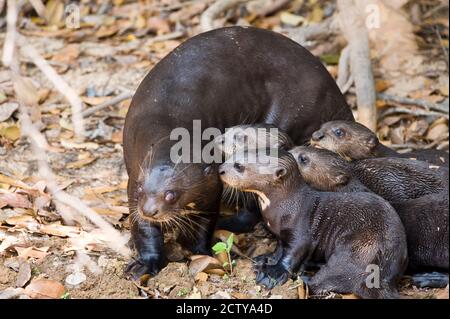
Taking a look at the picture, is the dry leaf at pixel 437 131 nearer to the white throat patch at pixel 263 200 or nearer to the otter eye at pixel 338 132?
the otter eye at pixel 338 132

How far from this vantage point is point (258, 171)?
5.17 meters

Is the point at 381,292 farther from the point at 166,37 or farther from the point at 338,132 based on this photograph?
the point at 166,37

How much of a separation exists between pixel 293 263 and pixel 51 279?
53.4 inches

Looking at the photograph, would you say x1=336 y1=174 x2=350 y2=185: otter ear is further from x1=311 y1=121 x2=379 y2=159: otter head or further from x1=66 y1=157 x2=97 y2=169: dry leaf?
x1=66 y1=157 x2=97 y2=169: dry leaf

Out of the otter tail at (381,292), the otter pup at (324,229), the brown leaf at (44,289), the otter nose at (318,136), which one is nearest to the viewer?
the otter tail at (381,292)

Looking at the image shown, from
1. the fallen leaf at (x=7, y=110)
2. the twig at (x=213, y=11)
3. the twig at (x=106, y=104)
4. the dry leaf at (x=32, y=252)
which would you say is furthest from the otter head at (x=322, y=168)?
the twig at (x=213, y=11)

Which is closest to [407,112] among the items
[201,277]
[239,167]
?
[239,167]

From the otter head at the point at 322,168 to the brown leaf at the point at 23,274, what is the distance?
1750 mm

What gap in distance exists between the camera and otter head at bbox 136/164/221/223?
15.9 feet

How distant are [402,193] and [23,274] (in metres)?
2.32

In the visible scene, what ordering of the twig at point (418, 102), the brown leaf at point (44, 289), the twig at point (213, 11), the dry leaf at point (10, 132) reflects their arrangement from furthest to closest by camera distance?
1. the twig at point (213, 11)
2. the twig at point (418, 102)
3. the dry leaf at point (10, 132)
4. the brown leaf at point (44, 289)

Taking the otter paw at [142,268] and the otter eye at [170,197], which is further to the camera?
the otter paw at [142,268]

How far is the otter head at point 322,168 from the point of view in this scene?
5.44m

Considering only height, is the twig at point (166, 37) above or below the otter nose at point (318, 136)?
above
